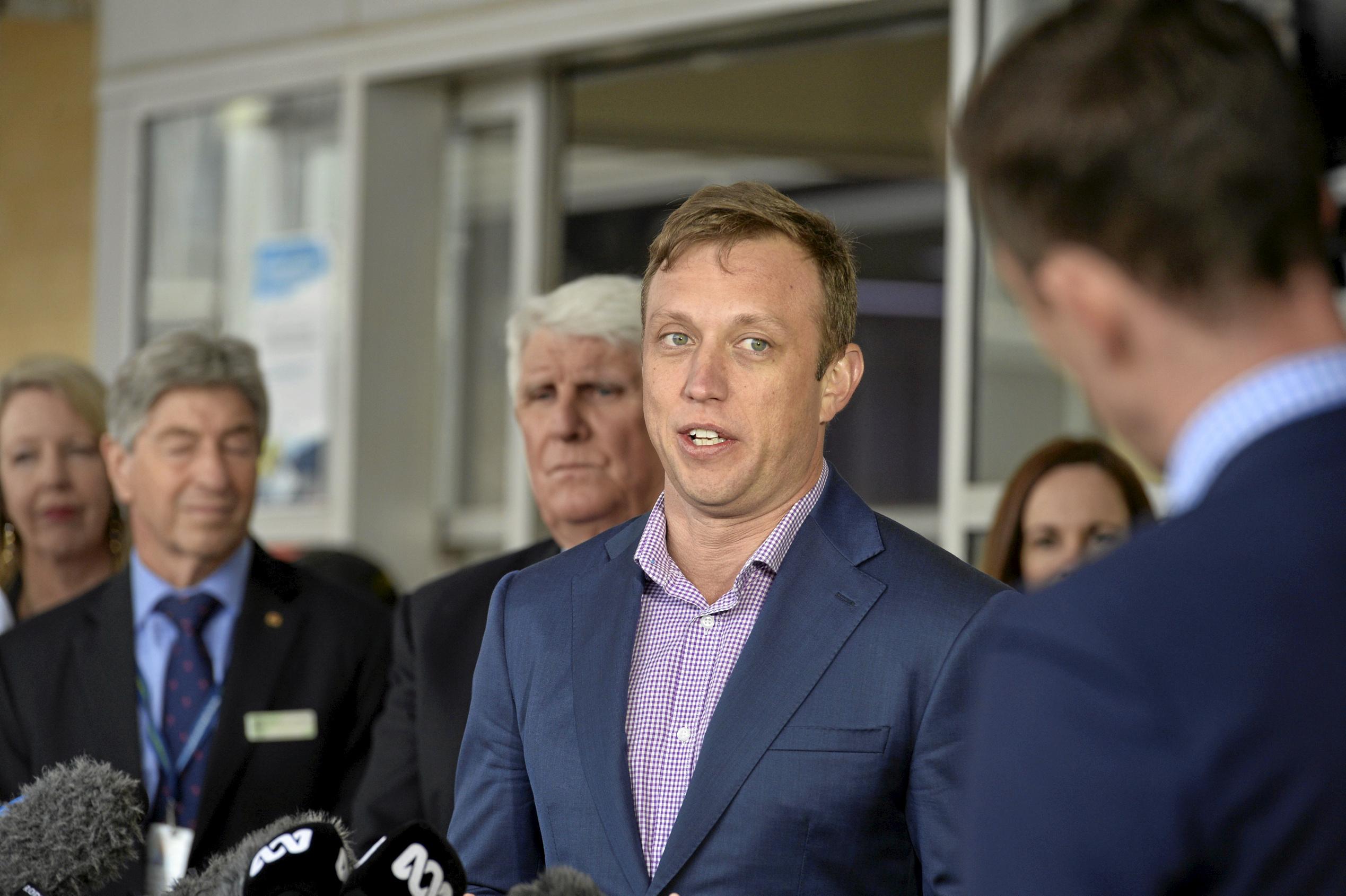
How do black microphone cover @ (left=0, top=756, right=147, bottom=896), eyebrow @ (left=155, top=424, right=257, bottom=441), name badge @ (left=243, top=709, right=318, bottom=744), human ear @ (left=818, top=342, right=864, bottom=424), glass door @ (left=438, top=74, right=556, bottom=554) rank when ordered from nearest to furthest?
black microphone cover @ (left=0, top=756, right=147, bottom=896), human ear @ (left=818, top=342, right=864, bottom=424), name badge @ (left=243, top=709, right=318, bottom=744), eyebrow @ (left=155, top=424, right=257, bottom=441), glass door @ (left=438, top=74, right=556, bottom=554)

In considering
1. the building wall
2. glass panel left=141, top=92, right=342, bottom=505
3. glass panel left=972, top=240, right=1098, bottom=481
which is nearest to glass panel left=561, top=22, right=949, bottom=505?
glass panel left=141, top=92, right=342, bottom=505

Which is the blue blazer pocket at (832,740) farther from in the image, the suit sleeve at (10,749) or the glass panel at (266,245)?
the glass panel at (266,245)

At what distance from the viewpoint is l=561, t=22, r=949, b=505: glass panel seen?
873 cm

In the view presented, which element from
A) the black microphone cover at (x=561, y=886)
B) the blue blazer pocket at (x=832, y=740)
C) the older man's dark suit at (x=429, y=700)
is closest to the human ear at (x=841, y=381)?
the blue blazer pocket at (x=832, y=740)

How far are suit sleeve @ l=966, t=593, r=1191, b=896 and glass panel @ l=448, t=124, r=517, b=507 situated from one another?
5.29 m

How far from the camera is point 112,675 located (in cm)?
323

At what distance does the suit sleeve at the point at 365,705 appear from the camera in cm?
334

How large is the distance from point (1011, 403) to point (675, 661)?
284 centimetres

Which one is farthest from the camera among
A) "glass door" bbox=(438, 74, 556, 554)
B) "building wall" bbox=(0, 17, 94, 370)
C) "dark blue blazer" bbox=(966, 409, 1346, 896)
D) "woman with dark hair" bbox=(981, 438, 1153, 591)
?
"building wall" bbox=(0, 17, 94, 370)

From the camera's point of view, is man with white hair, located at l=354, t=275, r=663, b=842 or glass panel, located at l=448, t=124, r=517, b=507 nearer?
man with white hair, located at l=354, t=275, r=663, b=842

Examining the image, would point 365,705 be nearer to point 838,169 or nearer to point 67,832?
point 67,832

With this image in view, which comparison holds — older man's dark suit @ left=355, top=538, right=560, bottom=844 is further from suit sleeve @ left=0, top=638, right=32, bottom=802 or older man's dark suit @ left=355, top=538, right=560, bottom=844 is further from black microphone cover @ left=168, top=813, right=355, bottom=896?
black microphone cover @ left=168, top=813, right=355, bottom=896

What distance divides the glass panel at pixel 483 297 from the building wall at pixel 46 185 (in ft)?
6.54

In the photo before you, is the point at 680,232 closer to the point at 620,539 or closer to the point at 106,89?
the point at 620,539
